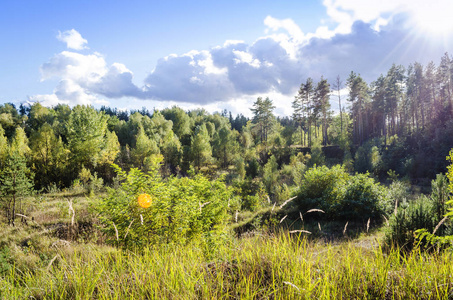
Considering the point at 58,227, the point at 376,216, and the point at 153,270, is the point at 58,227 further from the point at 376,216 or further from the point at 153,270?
the point at 376,216

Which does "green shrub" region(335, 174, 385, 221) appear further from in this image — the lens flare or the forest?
the lens flare

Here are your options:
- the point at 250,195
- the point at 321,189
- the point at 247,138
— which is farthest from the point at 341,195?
the point at 247,138

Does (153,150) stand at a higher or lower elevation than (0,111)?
lower

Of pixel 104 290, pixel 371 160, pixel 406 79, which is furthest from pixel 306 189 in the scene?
pixel 406 79

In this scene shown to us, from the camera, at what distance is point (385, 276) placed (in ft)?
7.48

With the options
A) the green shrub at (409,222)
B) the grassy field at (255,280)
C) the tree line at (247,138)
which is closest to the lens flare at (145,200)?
the grassy field at (255,280)

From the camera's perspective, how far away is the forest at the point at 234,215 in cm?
233

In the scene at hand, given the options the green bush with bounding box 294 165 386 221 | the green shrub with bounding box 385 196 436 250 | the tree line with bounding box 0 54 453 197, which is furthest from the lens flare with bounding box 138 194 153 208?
the tree line with bounding box 0 54 453 197

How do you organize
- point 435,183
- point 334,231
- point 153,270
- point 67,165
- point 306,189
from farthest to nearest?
point 67,165 → point 306,189 → point 334,231 → point 435,183 → point 153,270

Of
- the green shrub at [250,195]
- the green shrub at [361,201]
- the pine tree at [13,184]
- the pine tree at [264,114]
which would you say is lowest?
the green shrub at [250,195]

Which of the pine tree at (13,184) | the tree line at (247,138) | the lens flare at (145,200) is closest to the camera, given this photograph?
the lens flare at (145,200)

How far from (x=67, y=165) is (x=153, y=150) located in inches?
424

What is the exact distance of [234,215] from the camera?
15578mm

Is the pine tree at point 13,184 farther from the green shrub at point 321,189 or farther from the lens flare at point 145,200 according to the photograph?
the green shrub at point 321,189
